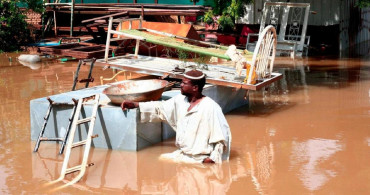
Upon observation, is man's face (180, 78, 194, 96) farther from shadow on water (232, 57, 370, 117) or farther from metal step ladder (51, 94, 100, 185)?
shadow on water (232, 57, 370, 117)

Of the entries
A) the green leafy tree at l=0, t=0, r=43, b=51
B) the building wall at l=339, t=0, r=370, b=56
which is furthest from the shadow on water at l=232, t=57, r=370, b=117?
the green leafy tree at l=0, t=0, r=43, b=51

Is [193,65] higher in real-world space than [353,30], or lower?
lower

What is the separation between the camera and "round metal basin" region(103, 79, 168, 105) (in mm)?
6801

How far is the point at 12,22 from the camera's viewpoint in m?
17.5

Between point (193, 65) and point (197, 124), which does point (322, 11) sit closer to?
point (193, 65)

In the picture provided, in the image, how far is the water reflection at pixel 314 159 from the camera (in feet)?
19.0

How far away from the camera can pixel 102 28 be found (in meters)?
17.7

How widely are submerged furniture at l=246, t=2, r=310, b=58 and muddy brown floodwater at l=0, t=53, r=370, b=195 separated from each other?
5.47 meters

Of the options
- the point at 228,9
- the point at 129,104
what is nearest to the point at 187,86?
the point at 129,104

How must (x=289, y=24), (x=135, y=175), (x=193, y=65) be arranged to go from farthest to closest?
(x=289, y=24), (x=193, y=65), (x=135, y=175)

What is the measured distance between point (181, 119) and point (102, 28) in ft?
39.4

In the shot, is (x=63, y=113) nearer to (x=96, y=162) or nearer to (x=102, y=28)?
(x=96, y=162)

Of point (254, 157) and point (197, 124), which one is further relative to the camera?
point (254, 157)

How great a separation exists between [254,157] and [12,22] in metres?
12.8
